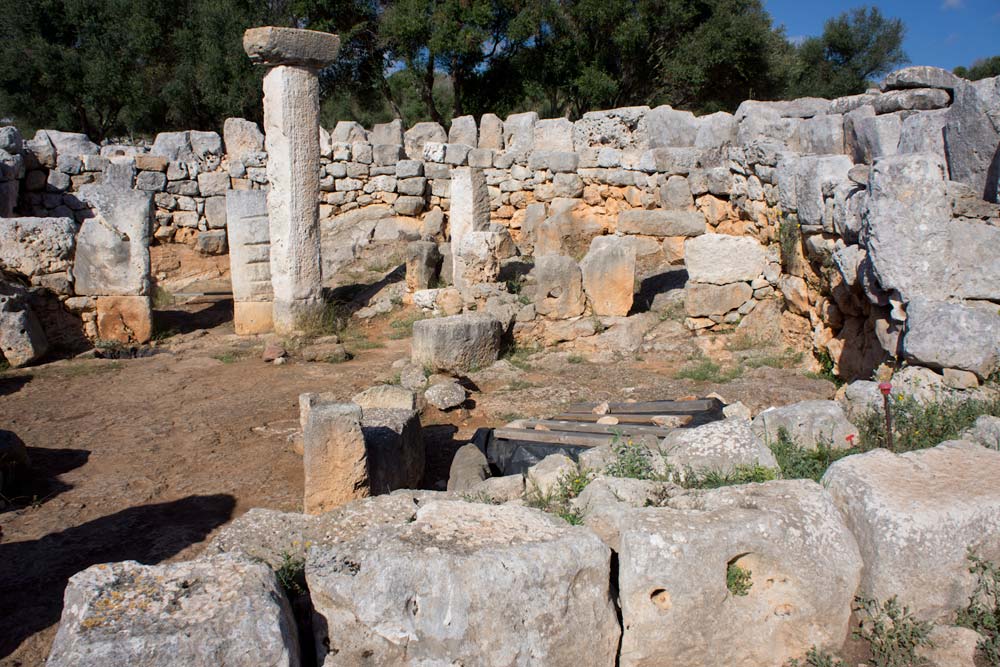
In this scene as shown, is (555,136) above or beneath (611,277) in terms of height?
above

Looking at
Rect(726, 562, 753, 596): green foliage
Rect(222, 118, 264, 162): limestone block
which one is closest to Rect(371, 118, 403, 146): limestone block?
Rect(222, 118, 264, 162): limestone block

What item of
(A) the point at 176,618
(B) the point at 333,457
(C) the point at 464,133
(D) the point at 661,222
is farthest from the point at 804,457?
(C) the point at 464,133

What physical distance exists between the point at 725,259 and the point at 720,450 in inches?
220

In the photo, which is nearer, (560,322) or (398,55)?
(560,322)

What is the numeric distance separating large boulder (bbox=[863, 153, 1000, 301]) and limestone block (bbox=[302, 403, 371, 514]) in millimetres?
3628

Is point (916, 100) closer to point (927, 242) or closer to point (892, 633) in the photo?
point (927, 242)

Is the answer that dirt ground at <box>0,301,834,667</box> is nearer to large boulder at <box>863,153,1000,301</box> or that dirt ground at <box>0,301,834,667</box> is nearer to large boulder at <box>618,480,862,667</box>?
large boulder at <box>863,153,1000,301</box>

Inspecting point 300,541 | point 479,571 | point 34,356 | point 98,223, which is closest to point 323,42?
point 98,223

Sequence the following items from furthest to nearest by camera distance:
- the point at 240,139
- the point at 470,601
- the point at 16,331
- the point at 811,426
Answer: the point at 240,139 < the point at 16,331 < the point at 811,426 < the point at 470,601

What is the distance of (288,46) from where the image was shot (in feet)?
29.8

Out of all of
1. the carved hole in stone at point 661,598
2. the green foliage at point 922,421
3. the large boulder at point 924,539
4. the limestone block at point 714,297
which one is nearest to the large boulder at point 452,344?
the limestone block at point 714,297

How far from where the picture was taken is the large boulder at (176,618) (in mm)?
2184

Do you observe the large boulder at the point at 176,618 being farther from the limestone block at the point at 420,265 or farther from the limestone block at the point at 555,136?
the limestone block at the point at 555,136

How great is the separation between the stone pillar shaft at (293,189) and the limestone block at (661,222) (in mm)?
4882
